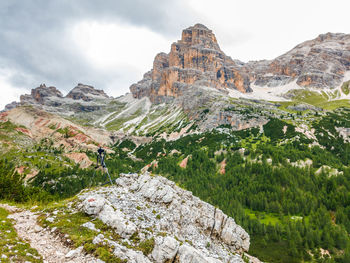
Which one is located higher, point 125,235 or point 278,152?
point 125,235

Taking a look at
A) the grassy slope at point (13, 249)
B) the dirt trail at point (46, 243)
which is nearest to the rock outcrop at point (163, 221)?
the dirt trail at point (46, 243)

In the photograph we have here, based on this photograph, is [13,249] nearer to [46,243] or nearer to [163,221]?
[46,243]

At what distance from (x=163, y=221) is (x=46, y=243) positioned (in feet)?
47.7

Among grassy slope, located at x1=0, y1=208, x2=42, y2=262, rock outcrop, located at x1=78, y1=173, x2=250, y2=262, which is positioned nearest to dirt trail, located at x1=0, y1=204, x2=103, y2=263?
grassy slope, located at x1=0, y1=208, x2=42, y2=262

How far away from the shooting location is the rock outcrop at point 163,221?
22406 millimetres

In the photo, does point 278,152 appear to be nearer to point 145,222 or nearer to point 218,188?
point 218,188

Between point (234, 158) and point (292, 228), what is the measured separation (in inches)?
2266

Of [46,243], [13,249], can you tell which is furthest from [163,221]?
[13,249]

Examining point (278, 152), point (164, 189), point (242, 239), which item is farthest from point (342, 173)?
point (164, 189)

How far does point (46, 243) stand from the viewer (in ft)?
57.3

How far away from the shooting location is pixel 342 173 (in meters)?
95.2

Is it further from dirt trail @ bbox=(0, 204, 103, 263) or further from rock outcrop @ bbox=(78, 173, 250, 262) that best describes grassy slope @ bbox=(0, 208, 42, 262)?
rock outcrop @ bbox=(78, 173, 250, 262)

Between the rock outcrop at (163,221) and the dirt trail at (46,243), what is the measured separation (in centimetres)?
229

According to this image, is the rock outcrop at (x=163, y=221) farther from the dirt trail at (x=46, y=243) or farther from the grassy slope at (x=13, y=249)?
the grassy slope at (x=13, y=249)
